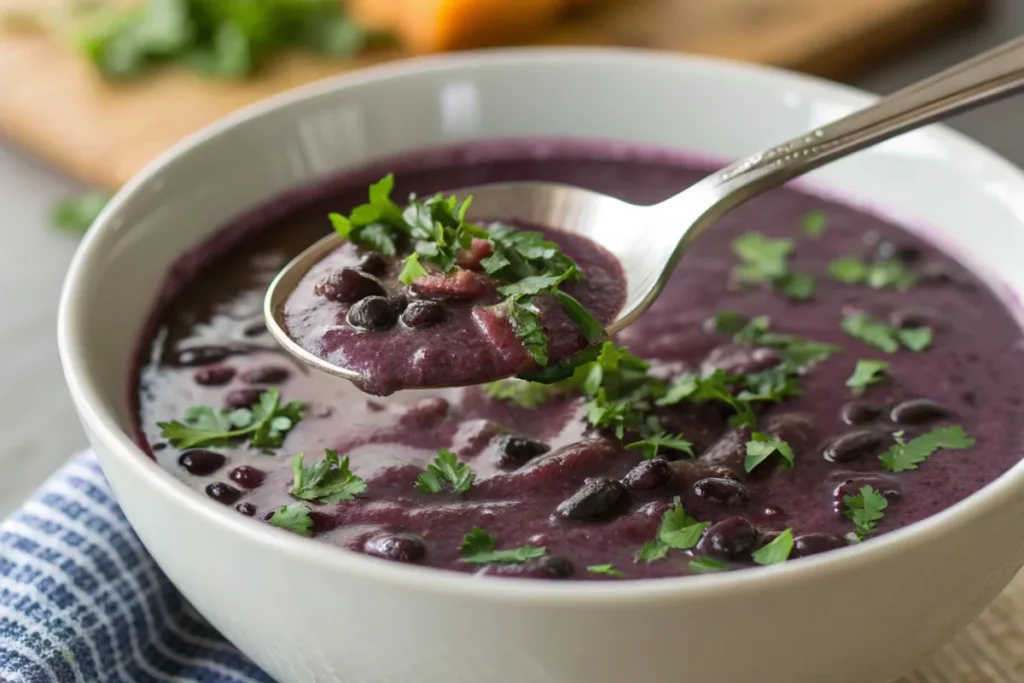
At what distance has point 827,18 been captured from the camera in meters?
5.23

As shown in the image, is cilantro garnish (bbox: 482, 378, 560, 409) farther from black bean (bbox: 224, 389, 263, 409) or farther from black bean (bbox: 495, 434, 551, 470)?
black bean (bbox: 224, 389, 263, 409)

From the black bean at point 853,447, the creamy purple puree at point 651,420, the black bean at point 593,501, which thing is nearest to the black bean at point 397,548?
the creamy purple puree at point 651,420

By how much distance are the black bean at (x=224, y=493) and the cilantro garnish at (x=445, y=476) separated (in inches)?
15.0

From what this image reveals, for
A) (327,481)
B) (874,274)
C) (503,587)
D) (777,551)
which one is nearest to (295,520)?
(327,481)

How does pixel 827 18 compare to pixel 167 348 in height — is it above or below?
above

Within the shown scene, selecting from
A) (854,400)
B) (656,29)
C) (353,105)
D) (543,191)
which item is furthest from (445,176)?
(656,29)

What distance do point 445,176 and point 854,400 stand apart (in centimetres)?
156

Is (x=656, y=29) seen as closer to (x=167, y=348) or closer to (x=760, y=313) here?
(x=760, y=313)

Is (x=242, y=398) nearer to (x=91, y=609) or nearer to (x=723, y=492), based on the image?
(x=91, y=609)

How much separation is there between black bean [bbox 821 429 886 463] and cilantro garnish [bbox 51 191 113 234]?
2.82 meters

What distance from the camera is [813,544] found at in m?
2.33

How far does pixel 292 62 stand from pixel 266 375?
8.16 ft

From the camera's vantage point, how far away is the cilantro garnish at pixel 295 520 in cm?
244

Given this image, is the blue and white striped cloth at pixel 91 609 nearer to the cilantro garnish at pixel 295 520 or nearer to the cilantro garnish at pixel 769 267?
the cilantro garnish at pixel 295 520
